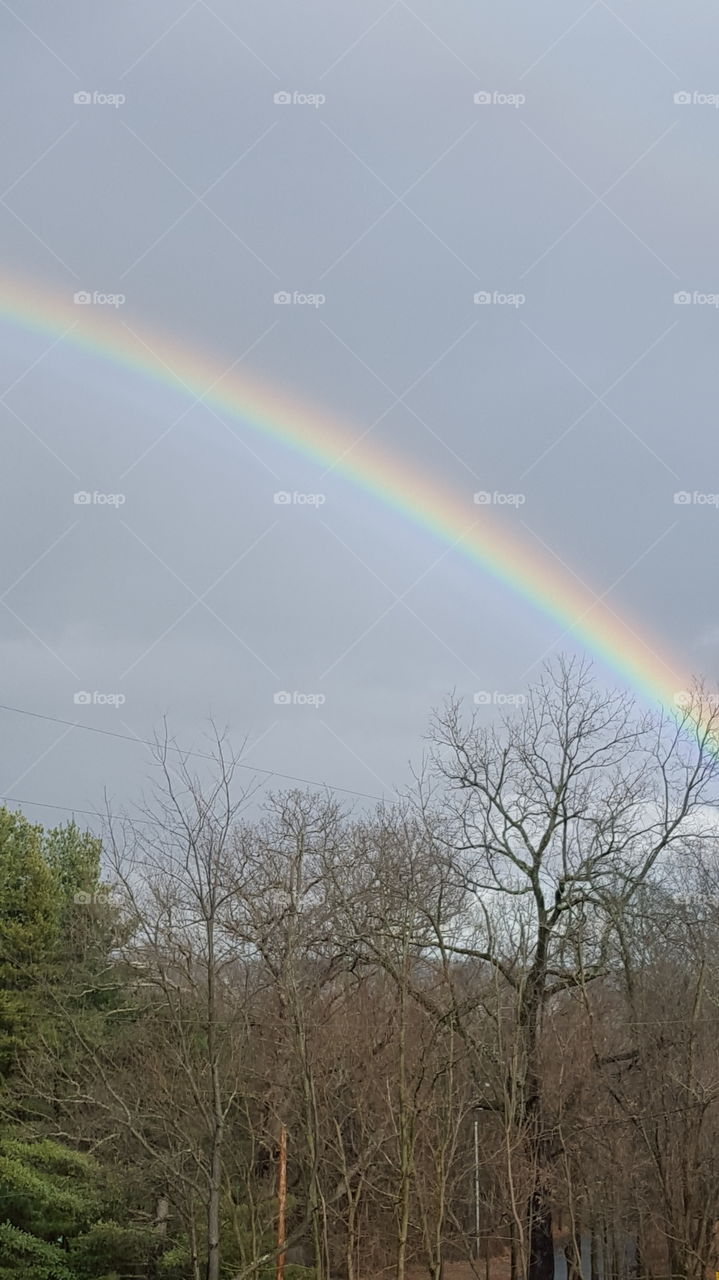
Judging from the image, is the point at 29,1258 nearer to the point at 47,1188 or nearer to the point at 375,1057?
the point at 47,1188

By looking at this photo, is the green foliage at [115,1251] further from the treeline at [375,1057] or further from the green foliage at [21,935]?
the green foliage at [21,935]

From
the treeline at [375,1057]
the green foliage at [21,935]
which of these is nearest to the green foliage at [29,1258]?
the treeline at [375,1057]

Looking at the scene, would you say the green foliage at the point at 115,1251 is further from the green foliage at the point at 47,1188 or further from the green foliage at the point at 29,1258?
the green foliage at the point at 47,1188

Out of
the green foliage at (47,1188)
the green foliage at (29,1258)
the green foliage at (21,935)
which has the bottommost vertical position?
the green foliage at (29,1258)

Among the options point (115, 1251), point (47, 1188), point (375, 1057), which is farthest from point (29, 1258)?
point (375, 1057)

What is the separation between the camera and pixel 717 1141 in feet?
63.5

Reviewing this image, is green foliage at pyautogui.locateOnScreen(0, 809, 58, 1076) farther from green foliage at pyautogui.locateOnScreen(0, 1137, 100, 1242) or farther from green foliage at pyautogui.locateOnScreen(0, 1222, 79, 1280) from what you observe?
green foliage at pyautogui.locateOnScreen(0, 1222, 79, 1280)

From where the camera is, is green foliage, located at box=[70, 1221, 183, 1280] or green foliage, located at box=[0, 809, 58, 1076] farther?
green foliage, located at box=[0, 809, 58, 1076]

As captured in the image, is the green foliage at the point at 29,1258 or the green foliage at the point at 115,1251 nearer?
the green foliage at the point at 115,1251

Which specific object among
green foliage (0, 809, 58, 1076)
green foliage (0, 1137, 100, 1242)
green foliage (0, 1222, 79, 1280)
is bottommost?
green foliage (0, 1222, 79, 1280)

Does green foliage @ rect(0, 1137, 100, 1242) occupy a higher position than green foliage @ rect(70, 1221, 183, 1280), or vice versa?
green foliage @ rect(0, 1137, 100, 1242)

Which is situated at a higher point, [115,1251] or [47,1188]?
[47,1188]

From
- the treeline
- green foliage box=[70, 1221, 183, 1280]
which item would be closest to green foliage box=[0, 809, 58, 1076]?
the treeline

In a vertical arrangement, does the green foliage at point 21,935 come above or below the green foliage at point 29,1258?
above
